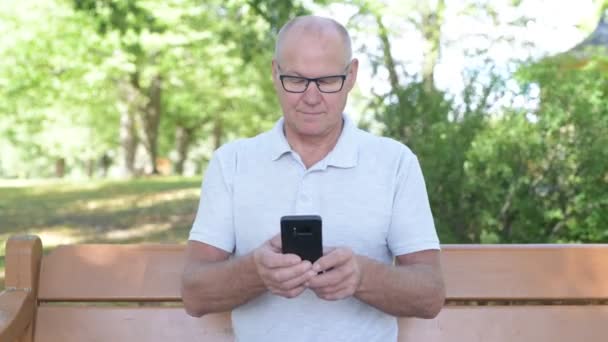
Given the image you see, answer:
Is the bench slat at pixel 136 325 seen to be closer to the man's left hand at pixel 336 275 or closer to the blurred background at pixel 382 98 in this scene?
the man's left hand at pixel 336 275

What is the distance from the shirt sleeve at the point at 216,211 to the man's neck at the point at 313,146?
22 centimetres

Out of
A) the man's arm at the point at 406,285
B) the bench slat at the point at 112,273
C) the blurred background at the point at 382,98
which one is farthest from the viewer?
the blurred background at the point at 382,98

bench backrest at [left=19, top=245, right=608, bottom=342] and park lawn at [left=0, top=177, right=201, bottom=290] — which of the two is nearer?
bench backrest at [left=19, top=245, right=608, bottom=342]

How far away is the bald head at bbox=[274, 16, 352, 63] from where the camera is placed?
2393 millimetres

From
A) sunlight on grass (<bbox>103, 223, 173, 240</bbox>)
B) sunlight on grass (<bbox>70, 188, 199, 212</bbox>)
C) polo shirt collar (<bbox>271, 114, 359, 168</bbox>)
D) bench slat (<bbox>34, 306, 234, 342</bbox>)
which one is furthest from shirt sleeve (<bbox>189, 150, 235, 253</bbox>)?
sunlight on grass (<bbox>70, 188, 199, 212</bbox>)

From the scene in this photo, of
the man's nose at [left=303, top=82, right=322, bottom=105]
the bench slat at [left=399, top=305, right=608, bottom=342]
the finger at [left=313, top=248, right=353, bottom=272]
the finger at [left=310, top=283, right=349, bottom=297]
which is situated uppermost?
the man's nose at [left=303, top=82, right=322, bottom=105]

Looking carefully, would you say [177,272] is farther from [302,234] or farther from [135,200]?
[135,200]

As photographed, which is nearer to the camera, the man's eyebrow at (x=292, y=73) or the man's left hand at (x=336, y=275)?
the man's left hand at (x=336, y=275)

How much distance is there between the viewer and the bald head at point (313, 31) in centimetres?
239

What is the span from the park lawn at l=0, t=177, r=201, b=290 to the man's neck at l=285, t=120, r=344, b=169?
395 centimetres

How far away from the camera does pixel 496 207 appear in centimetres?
561

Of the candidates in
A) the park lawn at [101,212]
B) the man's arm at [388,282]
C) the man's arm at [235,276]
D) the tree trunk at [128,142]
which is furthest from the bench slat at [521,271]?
the tree trunk at [128,142]

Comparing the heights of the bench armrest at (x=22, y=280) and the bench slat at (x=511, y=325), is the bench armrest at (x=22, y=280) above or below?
above

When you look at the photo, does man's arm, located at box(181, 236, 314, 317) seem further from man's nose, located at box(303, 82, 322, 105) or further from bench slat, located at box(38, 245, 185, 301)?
Result: man's nose, located at box(303, 82, 322, 105)
